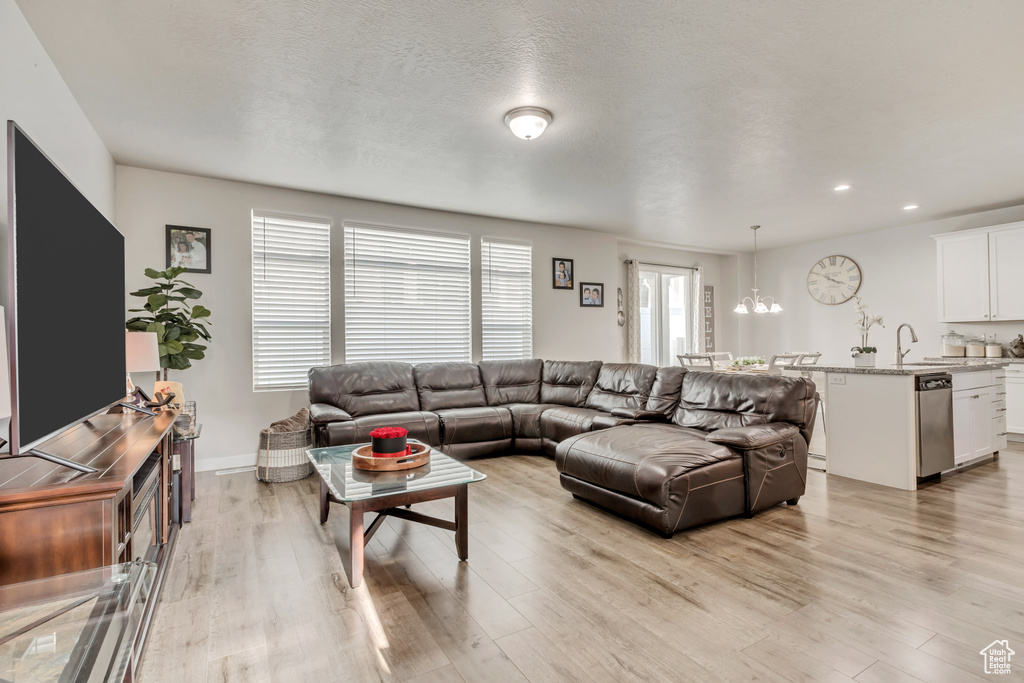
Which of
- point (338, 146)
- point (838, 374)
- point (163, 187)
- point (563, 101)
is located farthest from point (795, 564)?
point (163, 187)

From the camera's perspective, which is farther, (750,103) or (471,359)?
(471,359)

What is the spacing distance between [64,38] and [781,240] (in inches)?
318

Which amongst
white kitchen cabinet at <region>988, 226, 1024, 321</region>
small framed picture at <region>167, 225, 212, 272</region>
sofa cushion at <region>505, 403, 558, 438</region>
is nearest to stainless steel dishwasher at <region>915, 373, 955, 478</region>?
white kitchen cabinet at <region>988, 226, 1024, 321</region>

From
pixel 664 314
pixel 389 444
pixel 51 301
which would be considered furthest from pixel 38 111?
pixel 664 314

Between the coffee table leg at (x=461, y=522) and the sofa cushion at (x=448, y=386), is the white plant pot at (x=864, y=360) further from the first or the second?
the coffee table leg at (x=461, y=522)

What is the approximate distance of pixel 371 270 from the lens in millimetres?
5348

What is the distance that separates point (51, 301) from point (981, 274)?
804 cm

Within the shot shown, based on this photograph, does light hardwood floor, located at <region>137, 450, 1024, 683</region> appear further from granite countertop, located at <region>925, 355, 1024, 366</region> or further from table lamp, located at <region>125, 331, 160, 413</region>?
granite countertop, located at <region>925, 355, 1024, 366</region>

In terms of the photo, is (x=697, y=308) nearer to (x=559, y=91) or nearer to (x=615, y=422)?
(x=615, y=422)

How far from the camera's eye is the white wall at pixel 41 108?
6.93ft

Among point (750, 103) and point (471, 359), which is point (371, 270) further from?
point (750, 103)

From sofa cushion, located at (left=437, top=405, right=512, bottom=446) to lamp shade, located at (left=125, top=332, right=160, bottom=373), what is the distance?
7.44 feet

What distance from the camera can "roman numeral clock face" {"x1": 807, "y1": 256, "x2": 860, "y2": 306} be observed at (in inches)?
286

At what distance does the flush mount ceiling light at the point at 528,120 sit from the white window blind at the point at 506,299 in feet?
9.21
